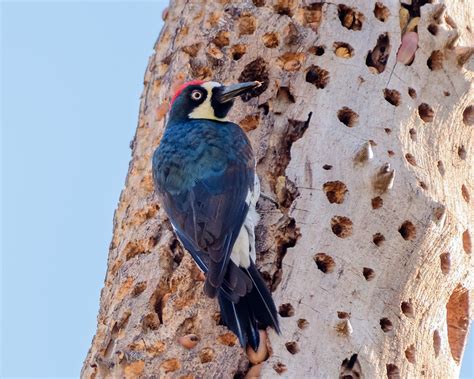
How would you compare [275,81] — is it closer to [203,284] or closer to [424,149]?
[424,149]

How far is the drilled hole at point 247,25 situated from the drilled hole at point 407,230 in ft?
3.69

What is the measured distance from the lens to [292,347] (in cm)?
335

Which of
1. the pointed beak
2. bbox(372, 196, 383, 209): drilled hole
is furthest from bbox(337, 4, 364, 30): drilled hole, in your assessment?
bbox(372, 196, 383, 209): drilled hole

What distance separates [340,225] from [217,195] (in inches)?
21.0

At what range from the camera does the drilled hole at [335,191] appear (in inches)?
143

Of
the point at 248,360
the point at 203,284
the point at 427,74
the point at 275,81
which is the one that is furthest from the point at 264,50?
the point at 248,360

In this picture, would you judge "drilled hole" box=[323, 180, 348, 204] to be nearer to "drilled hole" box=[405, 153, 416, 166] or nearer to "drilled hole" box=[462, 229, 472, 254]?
"drilled hole" box=[405, 153, 416, 166]

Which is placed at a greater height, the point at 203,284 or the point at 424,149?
the point at 424,149

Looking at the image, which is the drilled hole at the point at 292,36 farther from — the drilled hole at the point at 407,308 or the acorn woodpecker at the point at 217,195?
the drilled hole at the point at 407,308

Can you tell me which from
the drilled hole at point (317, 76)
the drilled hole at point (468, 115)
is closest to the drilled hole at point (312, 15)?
the drilled hole at point (317, 76)

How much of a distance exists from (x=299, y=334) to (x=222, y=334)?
0.28 metres

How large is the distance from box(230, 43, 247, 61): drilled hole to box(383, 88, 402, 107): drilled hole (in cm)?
65

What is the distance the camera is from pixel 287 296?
345 cm

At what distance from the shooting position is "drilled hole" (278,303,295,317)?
342cm
